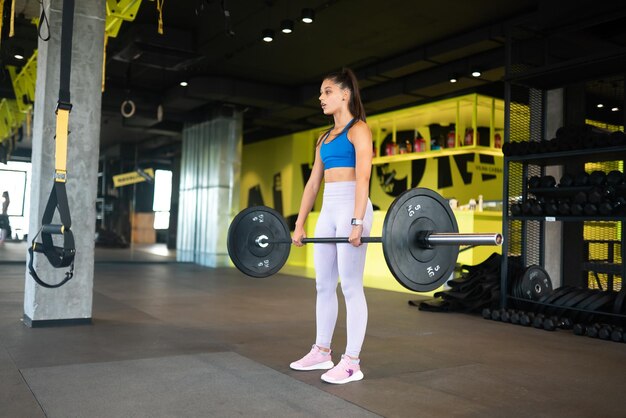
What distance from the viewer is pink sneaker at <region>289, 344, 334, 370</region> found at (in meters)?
2.74

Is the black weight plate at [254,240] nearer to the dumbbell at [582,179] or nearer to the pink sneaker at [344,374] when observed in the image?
the pink sneaker at [344,374]

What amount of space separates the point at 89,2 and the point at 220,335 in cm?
239

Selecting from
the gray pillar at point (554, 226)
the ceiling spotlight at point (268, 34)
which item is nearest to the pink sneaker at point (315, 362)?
the gray pillar at point (554, 226)

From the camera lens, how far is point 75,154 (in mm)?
3826

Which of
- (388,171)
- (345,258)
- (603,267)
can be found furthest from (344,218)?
(388,171)

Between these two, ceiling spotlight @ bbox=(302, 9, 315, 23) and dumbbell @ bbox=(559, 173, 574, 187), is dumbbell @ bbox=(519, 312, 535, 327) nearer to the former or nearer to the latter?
dumbbell @ bbox=(559, 173, 574, 187)

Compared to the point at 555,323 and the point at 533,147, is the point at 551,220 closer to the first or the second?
the point at 533,147

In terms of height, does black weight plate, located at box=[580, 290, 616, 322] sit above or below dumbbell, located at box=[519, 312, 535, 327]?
above

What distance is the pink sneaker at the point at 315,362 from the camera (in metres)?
2.74

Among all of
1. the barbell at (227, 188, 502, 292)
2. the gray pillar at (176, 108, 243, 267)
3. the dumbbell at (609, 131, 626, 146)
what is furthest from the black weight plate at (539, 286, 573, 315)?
the gray pillar at (176, 108, 243, 267)

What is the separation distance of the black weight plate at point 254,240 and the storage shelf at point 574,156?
2.69 meters

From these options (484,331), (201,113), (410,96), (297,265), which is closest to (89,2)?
(484,331)

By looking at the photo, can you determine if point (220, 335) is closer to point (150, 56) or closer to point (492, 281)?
point (492, 281)

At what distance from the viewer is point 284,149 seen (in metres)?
11.7
